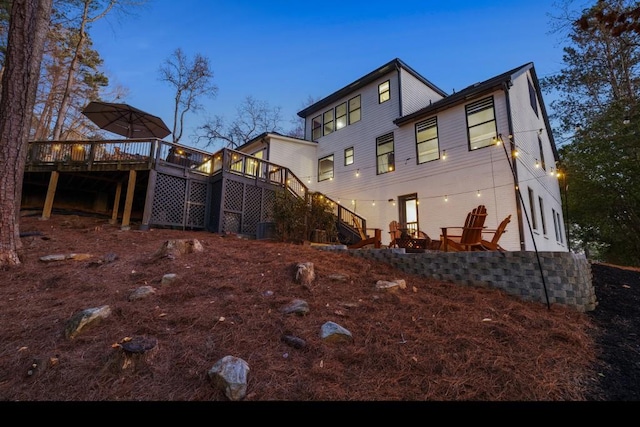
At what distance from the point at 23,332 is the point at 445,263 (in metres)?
5.13

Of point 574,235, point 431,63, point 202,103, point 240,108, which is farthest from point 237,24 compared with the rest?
point 431,63

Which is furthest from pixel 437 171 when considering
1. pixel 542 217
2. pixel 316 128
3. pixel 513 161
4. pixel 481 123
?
pixel 316 128

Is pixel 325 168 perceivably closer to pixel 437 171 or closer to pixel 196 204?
pixel 437 171

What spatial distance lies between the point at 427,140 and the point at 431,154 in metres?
0.59

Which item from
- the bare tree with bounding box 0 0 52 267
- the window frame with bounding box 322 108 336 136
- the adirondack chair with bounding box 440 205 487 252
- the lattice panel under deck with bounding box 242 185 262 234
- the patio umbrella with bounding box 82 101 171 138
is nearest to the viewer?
the bare tree with bounding box 0 0 52 267

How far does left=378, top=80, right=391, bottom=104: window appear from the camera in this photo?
39.9 feet

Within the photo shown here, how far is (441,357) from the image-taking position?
240cm

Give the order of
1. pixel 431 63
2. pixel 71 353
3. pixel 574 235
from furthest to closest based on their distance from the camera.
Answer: pixel 431 63 → pixel 574 235 → pixel 71 353

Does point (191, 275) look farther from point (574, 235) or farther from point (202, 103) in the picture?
point (574, 235)

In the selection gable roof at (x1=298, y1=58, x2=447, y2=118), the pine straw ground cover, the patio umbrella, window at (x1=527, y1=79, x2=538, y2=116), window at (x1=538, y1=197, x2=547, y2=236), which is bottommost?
the pine straw ground cover

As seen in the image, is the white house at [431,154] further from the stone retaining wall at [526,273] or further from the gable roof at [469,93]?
the stone retaining wall at [526,273]

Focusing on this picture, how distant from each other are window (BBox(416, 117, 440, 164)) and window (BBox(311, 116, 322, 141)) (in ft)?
18.4

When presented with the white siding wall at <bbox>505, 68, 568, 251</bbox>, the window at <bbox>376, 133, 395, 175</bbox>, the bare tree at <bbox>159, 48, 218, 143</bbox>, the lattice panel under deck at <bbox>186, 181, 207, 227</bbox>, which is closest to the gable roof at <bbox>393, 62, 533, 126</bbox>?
the white siding wall at <bbox>505, 68, 568, 251</bbox>

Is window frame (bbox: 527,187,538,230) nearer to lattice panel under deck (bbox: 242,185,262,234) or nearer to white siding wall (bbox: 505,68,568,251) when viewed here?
white siding wall (bbox: 505,68,568,251)
